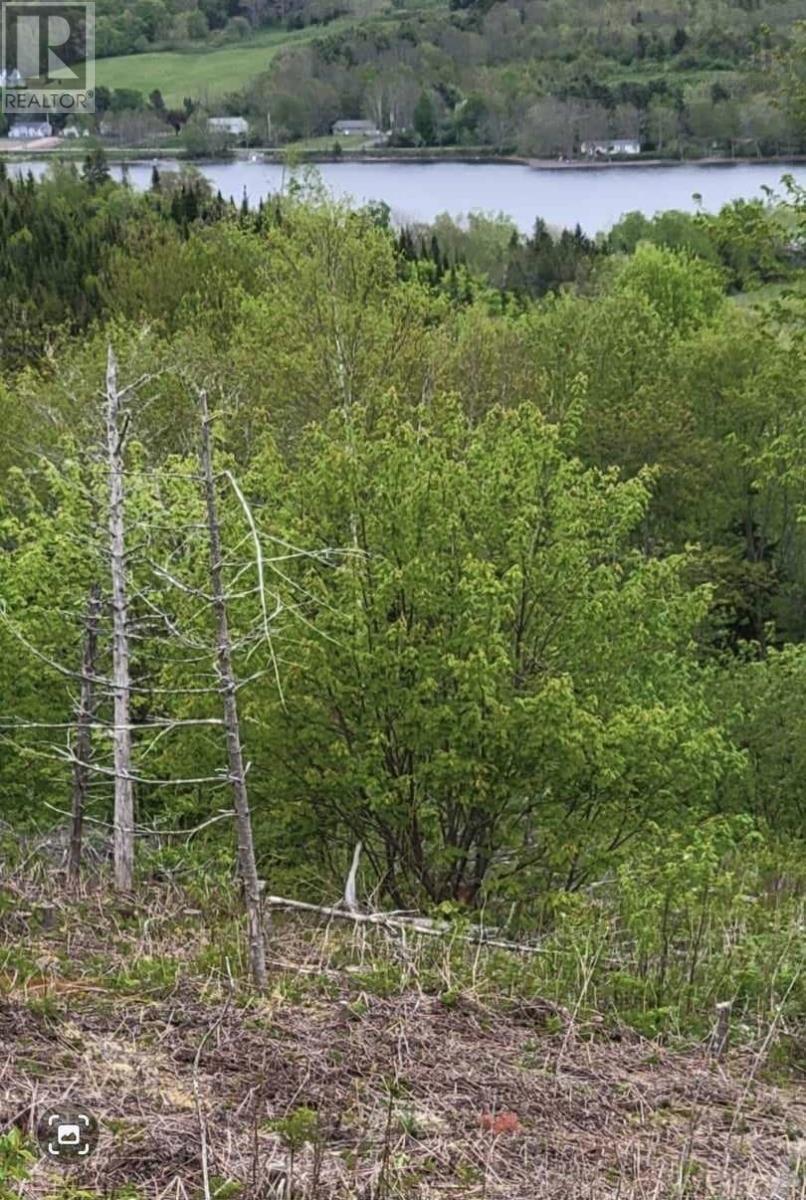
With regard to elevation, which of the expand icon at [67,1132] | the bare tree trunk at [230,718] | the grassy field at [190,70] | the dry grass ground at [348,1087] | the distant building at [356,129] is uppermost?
the grassy field at [190,70]

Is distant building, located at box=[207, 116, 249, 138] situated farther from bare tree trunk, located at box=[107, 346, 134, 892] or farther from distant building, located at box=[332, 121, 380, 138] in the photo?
bare tree trunk, located at box=[107, 346, 134, 892]

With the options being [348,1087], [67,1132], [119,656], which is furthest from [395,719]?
[67,1132]

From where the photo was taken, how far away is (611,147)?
4697 inches

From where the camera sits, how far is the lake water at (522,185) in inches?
3659

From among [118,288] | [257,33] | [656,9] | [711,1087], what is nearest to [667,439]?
[118,288]

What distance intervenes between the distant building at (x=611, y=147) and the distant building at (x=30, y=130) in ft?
155

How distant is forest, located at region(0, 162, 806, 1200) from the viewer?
6387mm

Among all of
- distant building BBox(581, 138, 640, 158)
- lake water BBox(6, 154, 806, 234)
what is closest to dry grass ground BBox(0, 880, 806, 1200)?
lake water BBox(6, 154, 806, 234)

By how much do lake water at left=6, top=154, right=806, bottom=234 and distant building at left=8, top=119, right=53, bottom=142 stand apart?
4.37 metres

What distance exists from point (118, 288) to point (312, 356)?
17.1 metres

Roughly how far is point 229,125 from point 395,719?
11786 centimetres

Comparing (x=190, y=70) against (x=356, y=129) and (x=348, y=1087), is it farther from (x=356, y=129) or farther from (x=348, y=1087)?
(x=348, y=1087)

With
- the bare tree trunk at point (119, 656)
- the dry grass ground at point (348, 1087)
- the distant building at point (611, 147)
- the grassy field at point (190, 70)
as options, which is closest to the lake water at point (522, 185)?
the distant building at point (611, 147)

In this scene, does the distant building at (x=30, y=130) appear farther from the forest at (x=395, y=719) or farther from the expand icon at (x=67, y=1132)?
the expand icon at (x=67, y=1132)
